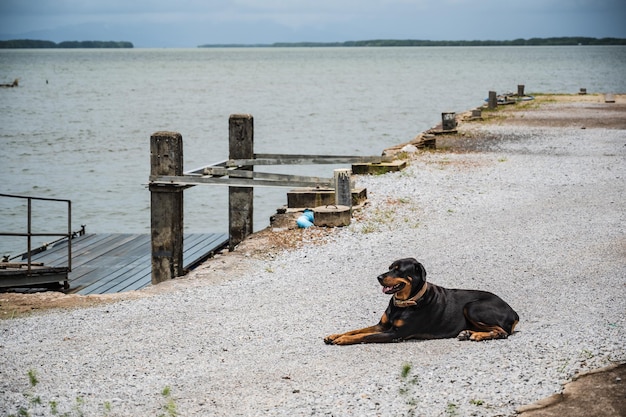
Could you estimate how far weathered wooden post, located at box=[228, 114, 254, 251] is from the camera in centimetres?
1550

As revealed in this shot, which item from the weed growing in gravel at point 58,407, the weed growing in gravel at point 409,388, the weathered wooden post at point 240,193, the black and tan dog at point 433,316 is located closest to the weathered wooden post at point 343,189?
the weathered wooden post at point 240,193

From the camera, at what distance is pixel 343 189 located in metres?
13.6

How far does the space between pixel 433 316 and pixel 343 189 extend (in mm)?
6208

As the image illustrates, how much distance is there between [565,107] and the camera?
126 feet

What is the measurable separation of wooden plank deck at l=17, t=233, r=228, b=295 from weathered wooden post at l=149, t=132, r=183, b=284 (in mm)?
2345

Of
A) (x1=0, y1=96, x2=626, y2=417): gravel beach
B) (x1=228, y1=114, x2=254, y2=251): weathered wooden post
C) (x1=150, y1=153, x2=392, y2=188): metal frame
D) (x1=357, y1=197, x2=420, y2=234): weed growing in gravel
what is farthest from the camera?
(x1=228, y1=114, x2=254, y2=251): weathered wooden post

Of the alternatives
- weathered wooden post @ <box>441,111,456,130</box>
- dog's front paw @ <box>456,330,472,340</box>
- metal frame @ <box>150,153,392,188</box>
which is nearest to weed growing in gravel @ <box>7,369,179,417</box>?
dog's front paw @ <box>456,330,472,340</box>

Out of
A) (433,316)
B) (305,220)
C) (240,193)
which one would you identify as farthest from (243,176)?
(433,316)

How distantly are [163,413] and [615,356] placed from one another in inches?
139

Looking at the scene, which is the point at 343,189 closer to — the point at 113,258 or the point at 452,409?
the point at 113,258

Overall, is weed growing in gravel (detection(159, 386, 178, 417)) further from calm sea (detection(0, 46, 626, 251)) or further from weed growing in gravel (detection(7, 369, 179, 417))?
calm sea (detection(0, 46, 626, 251))

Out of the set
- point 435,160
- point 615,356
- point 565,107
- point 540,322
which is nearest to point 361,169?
point 435,160

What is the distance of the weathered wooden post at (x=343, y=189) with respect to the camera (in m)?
13.5

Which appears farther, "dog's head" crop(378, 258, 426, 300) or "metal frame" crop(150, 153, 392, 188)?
"metal frame" crop(150, 153, 392, 188)
